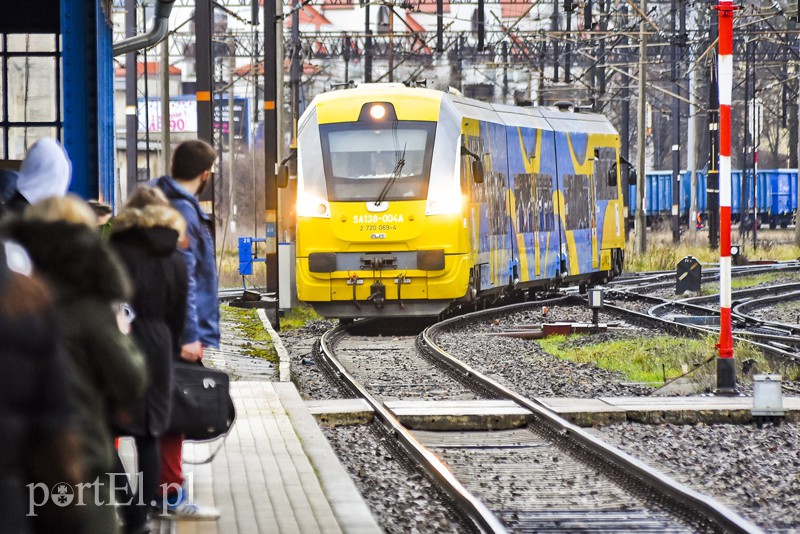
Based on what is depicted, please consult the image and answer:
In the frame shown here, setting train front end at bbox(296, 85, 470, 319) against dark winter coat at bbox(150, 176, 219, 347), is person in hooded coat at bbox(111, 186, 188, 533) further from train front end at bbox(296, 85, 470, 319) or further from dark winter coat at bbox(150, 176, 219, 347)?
train front end at bbox(296, 85, 470, 319)

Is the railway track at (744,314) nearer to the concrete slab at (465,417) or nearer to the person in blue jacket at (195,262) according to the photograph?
the concrete slab at (465,417)

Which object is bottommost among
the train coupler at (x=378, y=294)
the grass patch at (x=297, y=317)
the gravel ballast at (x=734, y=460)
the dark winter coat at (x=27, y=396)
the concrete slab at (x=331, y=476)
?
the grass patch at (x=297, y=317)

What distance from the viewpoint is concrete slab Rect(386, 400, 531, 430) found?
1130 centimetres

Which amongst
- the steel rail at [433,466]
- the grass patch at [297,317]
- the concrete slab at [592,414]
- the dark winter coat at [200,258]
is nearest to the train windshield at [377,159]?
the grass patch at [297,317]

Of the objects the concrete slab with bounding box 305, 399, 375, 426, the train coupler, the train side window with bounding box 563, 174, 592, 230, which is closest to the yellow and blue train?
the train coupler

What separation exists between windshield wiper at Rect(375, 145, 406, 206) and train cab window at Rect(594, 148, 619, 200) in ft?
28.3

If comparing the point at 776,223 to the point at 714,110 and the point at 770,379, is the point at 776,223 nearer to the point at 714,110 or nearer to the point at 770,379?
the point at 714,110

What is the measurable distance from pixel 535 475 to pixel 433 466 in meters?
0.68

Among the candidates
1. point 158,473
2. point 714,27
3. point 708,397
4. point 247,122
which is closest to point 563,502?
point 158,473

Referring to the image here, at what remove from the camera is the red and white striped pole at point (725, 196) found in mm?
11883

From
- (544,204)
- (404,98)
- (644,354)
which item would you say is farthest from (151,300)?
(544,204)

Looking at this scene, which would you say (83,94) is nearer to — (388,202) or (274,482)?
(274,482)

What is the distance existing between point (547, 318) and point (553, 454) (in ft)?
41.1

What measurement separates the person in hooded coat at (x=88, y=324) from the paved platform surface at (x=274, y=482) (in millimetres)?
2553
